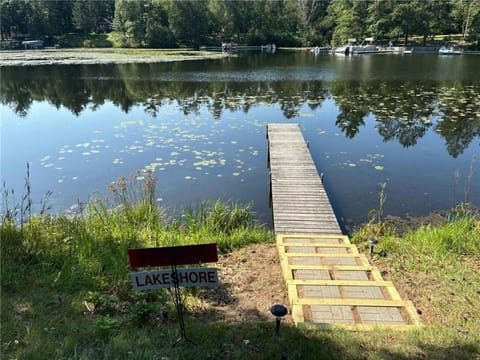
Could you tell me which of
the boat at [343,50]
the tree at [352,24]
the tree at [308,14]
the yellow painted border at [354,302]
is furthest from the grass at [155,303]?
the tree at [308,14]

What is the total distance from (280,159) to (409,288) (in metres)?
5.43

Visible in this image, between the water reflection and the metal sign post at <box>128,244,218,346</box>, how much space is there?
390 inches

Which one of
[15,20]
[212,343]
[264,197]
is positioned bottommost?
[264,197]

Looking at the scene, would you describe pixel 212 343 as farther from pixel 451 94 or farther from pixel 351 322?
pixel 451 94

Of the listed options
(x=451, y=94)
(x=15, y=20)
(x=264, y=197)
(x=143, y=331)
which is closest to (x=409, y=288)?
(x=143, y=331)

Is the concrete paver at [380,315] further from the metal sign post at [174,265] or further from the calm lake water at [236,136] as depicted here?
the calm lake water at [236,136]

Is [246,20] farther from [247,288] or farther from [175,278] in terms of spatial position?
[175,278]

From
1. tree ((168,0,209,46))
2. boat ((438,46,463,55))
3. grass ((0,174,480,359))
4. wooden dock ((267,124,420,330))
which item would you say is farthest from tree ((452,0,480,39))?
grass ((0,174,480,359))

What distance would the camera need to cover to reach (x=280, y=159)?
903 cm

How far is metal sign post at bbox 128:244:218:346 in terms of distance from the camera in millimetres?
2535

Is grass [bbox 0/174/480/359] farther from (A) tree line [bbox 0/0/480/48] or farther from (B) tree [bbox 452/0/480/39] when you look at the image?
(A) tree line [bbox 0/0/480/48]

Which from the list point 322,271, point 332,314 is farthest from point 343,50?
point 332,314

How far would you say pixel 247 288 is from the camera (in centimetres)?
399

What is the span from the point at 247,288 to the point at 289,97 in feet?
49.0
